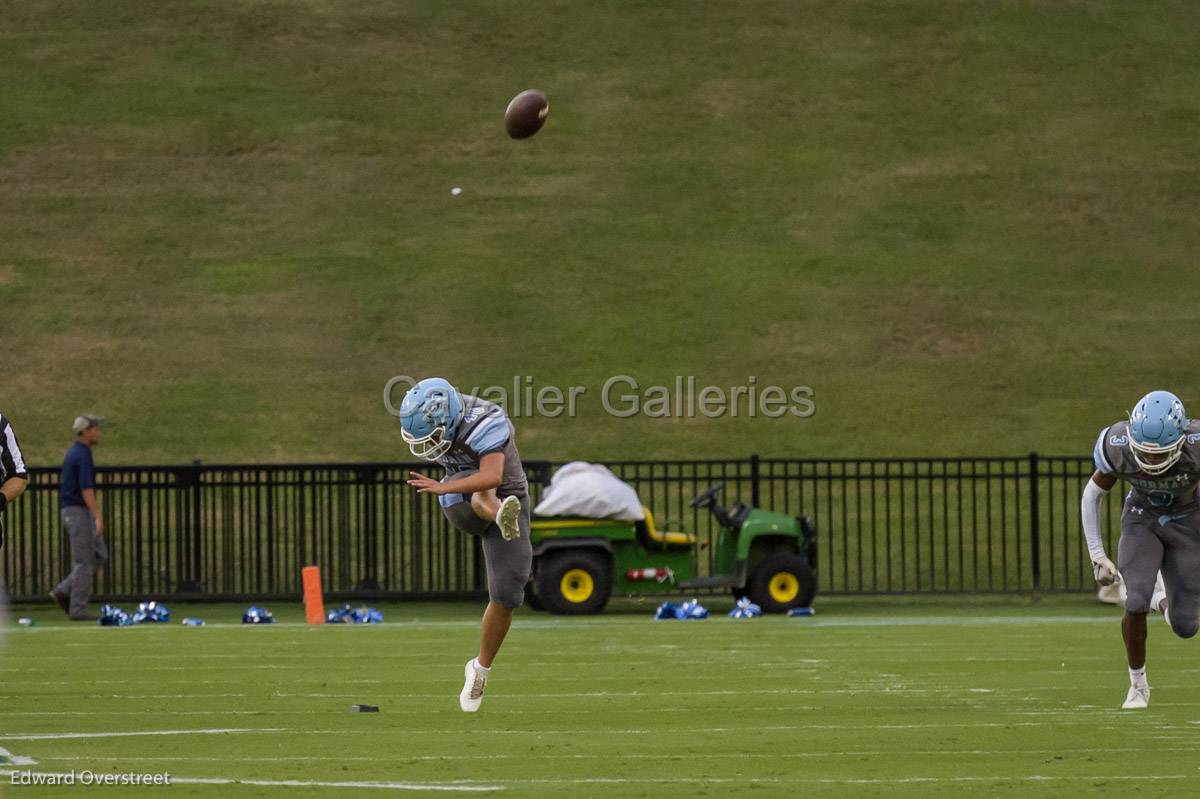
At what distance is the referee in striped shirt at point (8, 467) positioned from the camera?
1045cm

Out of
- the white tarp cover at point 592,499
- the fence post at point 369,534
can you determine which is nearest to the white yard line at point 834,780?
the white tarp cover at point 592,499

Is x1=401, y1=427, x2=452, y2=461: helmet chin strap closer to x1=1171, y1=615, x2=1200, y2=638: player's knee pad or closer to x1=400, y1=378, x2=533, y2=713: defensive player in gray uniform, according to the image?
x1=400, y1=378, x2=533, y2=713: defensive player in gray uniform

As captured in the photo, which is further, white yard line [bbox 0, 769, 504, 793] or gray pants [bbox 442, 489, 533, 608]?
gray pants [bbox 442, 489, 533, 608]

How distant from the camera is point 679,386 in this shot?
102ft

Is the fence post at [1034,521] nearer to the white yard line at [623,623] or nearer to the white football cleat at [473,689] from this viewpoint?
the white yard line at [623,623]

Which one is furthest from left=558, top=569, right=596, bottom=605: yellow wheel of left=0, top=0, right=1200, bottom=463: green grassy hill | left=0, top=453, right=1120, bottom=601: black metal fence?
left=0, top=0, right=1200, bottom=463: green grassy hill

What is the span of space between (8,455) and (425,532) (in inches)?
697

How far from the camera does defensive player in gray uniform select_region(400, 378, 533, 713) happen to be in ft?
32.5

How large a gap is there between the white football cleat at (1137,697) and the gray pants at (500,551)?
3666mm

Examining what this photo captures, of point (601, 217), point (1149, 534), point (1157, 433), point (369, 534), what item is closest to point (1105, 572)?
A: point (1149, 534)

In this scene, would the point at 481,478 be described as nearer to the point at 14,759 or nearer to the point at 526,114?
the point at 14,759

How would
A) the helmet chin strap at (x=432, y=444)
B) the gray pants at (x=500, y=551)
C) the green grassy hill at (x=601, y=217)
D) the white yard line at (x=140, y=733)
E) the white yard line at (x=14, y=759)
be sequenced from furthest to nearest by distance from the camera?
1. the green grassy hill at (x=601, y=217)
2. the gray pants at (x=500, y=551)
3. the helmet chin strap at (x=432, y=444)
4. the white yard line at (x=140, y=733)
5. the white yard line at (x=14, y=759)

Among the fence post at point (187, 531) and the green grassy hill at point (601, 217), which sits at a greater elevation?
the green grassy hill at point (601, 217)

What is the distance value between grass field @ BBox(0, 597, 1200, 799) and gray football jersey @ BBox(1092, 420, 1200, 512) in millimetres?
1230
